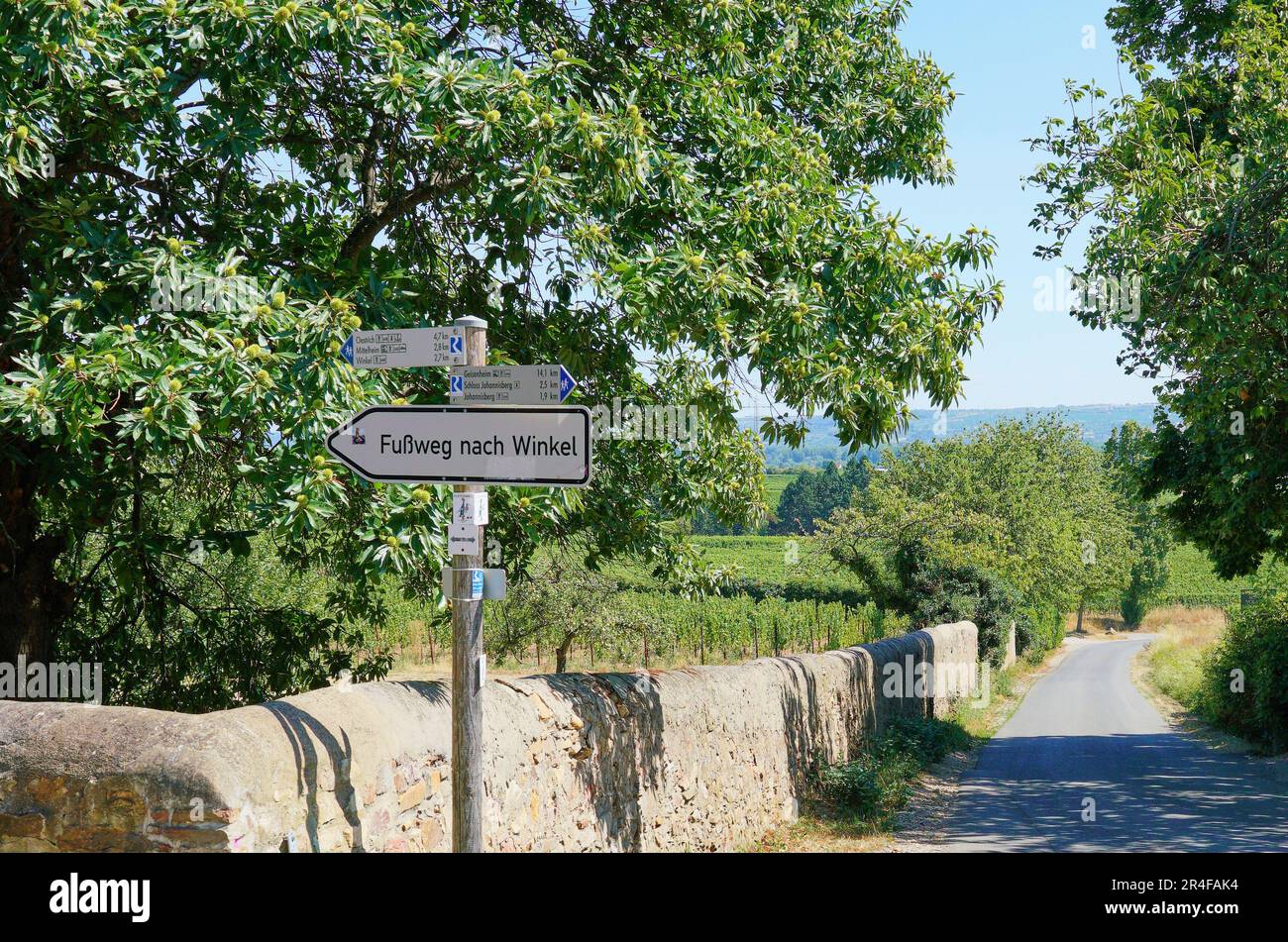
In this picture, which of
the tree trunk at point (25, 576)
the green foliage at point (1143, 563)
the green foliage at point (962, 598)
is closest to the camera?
the tree trunk at point (25, 576)

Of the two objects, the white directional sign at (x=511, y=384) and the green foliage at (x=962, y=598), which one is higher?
the white directional sign at (x=511, y=384)

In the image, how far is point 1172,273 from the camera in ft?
37.0

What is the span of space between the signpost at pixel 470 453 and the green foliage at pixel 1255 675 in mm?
17760

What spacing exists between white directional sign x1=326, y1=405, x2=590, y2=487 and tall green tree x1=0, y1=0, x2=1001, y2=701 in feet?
3.28

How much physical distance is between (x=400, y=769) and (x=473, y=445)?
6.10 feet

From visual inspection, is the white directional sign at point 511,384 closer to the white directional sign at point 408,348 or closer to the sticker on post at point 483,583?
the white directional sign at point 408,348

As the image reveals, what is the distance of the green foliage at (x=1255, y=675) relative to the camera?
1756 centimetres

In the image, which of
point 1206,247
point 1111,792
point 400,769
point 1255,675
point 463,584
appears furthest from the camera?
point 1255,675

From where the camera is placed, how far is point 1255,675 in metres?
18.4

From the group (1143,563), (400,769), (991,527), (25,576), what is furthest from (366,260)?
(1143,563)

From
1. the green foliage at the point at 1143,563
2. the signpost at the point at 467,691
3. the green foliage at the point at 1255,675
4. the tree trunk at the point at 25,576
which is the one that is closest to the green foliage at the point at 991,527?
the green foliage at the point at 1143,563

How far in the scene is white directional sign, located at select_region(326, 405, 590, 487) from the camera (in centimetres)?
382

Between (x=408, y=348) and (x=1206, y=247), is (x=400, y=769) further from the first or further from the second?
(x=1206, y=247)
